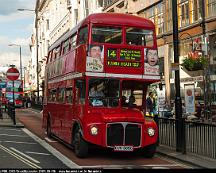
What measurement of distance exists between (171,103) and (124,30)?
584 inches

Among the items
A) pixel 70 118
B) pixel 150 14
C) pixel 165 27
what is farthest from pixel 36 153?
pixel 150 14

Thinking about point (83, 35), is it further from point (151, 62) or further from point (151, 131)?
point (151, 131)

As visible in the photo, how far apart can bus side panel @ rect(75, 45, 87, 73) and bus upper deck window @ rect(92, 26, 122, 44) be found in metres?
0.47

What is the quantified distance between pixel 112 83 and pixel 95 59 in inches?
34.0

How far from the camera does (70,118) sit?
48.2ft

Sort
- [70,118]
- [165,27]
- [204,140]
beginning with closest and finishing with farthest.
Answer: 1. [204,140]
2. [70,118]
3. [165,27]

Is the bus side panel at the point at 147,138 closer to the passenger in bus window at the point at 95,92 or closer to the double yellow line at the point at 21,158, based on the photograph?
the passenger in bus window at the point at 95,92

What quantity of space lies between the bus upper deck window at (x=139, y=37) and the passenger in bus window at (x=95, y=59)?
3.11ft

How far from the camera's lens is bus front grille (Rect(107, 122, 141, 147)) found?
12.5 meters

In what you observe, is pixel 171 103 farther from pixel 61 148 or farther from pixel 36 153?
pixel 36 153

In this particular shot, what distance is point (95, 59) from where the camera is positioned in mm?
13289

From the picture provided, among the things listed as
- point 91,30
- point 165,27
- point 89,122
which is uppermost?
point 165,27

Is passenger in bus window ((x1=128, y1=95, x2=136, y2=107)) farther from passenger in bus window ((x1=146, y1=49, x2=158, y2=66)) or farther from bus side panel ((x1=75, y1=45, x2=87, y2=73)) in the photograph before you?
bus side panel ((x1=75, y1=45, x2=87, y2=73))

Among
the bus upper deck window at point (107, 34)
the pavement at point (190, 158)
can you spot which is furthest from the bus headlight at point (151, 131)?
the bus upper deck window at point (107, 34)
